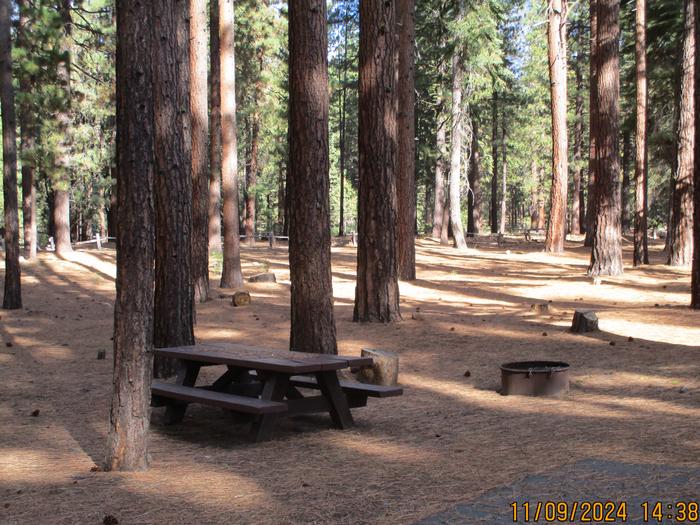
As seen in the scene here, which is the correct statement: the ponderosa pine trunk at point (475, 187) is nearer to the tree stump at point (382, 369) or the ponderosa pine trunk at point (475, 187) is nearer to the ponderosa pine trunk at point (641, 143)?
the ponderosa pine trunk at point (641, 143)

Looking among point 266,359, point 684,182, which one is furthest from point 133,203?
point 684,182

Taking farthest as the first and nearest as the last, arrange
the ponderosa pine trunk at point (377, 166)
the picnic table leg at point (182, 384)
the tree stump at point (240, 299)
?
the tree stump at point (240, 299) < the ponderosa pine trunk at point (377, 166) < the picnic table leg at point (182, 384)

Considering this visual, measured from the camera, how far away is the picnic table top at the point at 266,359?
6586mm

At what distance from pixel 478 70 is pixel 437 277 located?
14.6 meters

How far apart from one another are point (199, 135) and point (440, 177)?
2429 cm

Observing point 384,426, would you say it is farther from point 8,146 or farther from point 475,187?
point 475,187

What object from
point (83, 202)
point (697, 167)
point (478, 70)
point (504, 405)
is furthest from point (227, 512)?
point (83, 202)

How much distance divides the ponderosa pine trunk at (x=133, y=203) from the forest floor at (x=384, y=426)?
2.71ft

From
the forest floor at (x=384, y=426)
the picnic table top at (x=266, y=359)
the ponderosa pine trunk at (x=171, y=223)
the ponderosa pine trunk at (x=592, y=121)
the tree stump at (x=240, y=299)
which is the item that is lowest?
the forest floor at (x=384, y=426)

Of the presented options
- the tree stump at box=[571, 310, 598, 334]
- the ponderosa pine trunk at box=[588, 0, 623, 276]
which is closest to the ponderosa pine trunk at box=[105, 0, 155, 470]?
the tree stump at box=[571, 310, 598, 334]

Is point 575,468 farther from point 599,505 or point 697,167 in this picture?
point 697,167

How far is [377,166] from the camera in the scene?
13.4 meters

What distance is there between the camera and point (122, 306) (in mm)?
5789

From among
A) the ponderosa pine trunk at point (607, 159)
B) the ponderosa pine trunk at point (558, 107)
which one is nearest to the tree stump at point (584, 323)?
the ponderosa pine trunk at point (607, 159)
